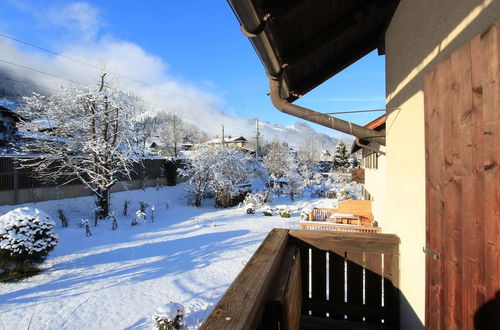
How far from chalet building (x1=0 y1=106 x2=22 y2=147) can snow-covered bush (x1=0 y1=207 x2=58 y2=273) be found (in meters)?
8.10

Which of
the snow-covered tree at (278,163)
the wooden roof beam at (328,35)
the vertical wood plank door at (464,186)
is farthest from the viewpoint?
the snow-covered tree at (278,163)

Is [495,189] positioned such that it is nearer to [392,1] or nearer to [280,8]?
[280,8]

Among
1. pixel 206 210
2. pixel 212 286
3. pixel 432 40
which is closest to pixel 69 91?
pixel 206 210

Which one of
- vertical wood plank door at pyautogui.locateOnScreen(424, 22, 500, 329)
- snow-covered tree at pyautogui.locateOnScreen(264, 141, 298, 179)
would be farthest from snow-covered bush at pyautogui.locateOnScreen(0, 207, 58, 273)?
snow-covered tree at pyautogui.locateOnScreen(264, 141, 298, 179)

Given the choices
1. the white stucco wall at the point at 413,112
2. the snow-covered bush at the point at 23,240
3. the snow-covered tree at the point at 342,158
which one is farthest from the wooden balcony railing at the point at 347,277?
the snow-covered tree at the point at 342,158

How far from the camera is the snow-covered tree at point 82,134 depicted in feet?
34.8

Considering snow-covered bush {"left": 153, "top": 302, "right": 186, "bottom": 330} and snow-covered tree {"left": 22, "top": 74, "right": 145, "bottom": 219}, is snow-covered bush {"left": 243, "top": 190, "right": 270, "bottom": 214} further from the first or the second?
snow-covered bush {"left": 153, "top": 302, "right": 186, "bottom": 330}

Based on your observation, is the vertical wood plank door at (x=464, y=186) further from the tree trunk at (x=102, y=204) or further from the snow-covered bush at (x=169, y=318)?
the tree trunk at (x=102, y=204)

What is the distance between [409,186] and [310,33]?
1.55 metres

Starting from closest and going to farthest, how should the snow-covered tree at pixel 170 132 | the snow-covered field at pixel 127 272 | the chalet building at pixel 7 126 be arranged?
the snow-covered field at pixel 127 272 → the chalet building at pixel 7 126 → the snow-covered tree at pixel 170 132

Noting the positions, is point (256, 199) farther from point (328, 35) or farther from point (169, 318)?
point (328, 35)

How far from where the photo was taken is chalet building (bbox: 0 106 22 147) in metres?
11.8

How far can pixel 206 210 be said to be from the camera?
13992 mm

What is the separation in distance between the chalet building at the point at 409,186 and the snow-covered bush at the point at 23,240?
19.6 feet
